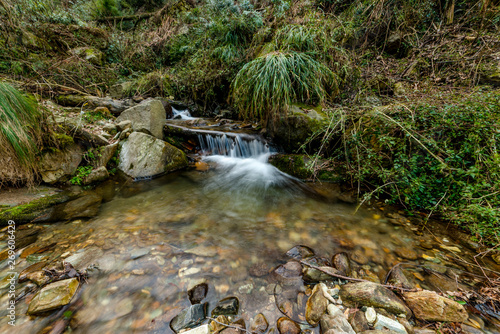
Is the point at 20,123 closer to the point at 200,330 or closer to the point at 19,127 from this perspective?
the point at 19,127

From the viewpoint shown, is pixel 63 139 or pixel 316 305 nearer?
pixel 316 305

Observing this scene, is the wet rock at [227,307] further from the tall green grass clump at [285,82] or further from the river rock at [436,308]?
the tall green grass clump at [285,82]

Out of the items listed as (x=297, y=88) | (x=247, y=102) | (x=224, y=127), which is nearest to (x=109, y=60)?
(x=224, y=127)

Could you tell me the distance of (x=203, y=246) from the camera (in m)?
2.00

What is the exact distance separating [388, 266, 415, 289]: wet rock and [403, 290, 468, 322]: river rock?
6.1 inches

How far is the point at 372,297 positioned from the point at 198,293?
134 cm

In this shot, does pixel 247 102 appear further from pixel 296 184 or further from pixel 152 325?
pixel 152 325

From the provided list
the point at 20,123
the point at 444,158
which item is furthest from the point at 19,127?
the point at 444,158

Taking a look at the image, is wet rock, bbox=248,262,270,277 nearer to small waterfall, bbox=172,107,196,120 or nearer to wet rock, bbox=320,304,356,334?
wet rock, bbox=320,304,356,334

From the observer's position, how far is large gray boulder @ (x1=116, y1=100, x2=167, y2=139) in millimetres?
4141

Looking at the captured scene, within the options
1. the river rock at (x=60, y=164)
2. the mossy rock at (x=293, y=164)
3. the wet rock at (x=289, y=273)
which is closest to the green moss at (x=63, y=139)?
the river rock at (x=60, y=164)

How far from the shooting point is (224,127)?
5.22m

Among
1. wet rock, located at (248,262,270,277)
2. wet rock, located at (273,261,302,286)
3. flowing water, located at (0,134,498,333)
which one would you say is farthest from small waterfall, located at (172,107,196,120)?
wet rock, located at (273,261,302,286)

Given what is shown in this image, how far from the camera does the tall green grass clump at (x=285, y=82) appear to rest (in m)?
3.55
